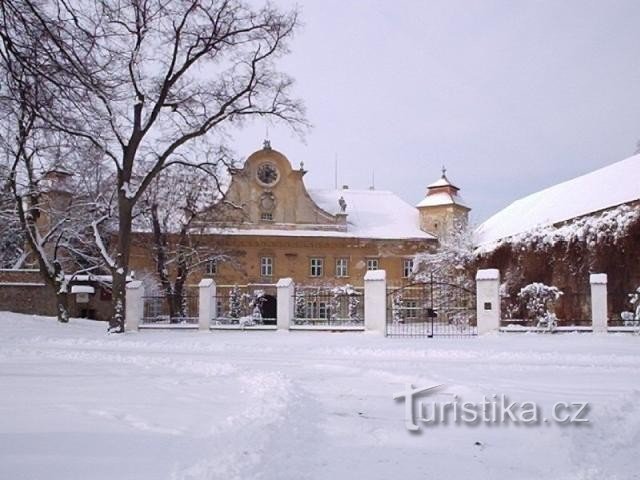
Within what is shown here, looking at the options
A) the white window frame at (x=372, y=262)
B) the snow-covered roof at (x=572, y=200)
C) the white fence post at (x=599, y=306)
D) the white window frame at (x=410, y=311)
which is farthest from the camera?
the white window frame at (x=372, y=262)

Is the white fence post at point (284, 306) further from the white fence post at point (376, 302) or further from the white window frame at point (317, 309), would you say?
the white window frame at point (317, 309)

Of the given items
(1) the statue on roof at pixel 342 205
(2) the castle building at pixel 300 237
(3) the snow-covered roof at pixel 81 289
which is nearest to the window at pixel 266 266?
(2) the castle building at pixel 300 237

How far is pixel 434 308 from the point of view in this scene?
108ft

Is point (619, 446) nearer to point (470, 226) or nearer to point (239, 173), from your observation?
point (239, 173)

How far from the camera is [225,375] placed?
973 centimetres

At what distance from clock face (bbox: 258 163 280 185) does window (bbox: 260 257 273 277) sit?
5.26m

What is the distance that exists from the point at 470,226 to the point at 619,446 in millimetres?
34484

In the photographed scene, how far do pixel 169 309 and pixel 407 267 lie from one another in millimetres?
18505

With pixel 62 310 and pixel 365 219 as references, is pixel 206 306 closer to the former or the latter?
pixel 62 310

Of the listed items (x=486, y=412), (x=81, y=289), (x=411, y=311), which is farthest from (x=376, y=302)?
(x=411, y=311)

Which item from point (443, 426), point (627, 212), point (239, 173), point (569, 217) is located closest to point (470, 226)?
point (569, 217)

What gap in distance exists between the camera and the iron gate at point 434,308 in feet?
78.9

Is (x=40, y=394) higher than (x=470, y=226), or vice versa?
(x=470, y=226)

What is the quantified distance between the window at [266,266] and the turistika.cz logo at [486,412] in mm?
34148
